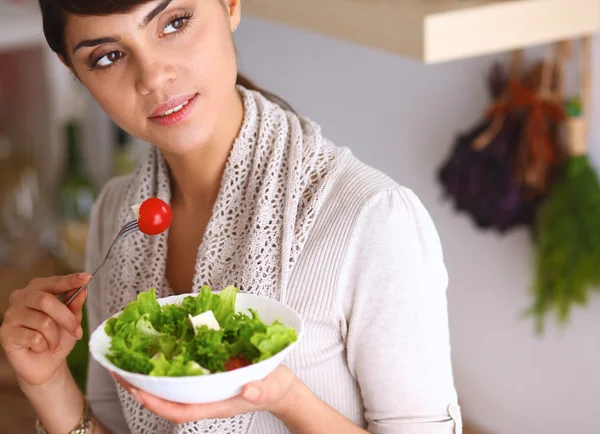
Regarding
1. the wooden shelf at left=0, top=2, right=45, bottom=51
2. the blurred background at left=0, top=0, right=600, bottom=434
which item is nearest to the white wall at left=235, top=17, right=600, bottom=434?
the blurred background at left=0, top=0, right=600, bottom=434

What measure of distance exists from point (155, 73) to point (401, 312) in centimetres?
38

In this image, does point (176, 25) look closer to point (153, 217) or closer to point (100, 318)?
point (153, 217)

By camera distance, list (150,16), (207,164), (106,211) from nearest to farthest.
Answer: (150,16) < (207,164) < (106,211)

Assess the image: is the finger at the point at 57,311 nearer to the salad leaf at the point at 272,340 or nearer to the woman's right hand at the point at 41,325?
the woman's right hand at the point at 41,325

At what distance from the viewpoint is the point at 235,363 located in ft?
2.52

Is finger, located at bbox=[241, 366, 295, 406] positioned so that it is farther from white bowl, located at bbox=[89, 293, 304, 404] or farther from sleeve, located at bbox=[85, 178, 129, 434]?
sleeve, located at bbox=[85, 178, 129, 434]

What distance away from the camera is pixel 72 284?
98cm

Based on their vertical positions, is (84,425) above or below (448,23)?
below

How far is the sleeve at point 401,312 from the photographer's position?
3.08 feet

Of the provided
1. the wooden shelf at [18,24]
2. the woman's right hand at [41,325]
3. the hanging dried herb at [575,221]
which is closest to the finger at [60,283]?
the woman's right hand at [41,325]

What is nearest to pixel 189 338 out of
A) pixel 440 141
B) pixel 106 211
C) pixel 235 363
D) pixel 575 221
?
pixel 235 363

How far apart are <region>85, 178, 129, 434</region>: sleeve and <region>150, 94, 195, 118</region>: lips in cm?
36

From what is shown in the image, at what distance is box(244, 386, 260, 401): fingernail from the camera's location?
74 centimetres

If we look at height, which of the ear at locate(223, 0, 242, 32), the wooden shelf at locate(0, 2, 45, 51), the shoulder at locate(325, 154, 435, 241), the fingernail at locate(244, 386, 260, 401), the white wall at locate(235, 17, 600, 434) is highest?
the ear at locate(223, 0, 242, 32)
